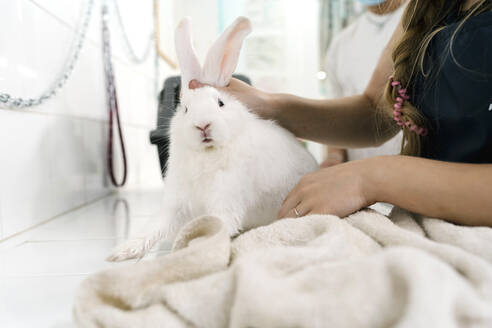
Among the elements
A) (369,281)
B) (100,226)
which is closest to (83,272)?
(100,226)

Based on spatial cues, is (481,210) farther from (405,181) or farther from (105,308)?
(105,308)

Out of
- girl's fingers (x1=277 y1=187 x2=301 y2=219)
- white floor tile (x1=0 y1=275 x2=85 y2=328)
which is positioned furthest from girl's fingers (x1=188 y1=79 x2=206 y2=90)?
white floor tile (x1=0 y1=275 x2=85 y2=328)

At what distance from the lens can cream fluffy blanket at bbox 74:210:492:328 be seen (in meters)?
0.33

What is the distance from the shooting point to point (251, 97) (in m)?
0.91

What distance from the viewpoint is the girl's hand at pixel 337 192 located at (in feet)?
1.98

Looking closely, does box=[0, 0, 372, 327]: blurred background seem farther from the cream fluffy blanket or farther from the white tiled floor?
the cream fluffy blanket

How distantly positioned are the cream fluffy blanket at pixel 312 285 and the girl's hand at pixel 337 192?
0.09 m

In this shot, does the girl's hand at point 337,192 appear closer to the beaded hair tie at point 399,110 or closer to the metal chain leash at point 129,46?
the beaded hair tie at point 399,110

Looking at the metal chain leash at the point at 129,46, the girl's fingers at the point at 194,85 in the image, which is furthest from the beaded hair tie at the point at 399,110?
the metal chain leash at the point at 129,46

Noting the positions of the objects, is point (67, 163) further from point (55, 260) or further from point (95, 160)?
point (55, 260)

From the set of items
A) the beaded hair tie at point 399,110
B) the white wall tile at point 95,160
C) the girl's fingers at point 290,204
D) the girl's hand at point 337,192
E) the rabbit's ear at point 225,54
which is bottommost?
the white wall tile at point 95,160

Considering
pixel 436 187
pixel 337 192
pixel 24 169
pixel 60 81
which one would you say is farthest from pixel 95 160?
pixel 436 187

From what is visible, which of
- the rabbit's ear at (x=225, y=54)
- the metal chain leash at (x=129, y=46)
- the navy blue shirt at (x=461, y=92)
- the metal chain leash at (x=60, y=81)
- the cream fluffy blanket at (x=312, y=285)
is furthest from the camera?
the metal chain leash at (x=129, y=46)

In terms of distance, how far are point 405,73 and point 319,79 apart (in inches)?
121
